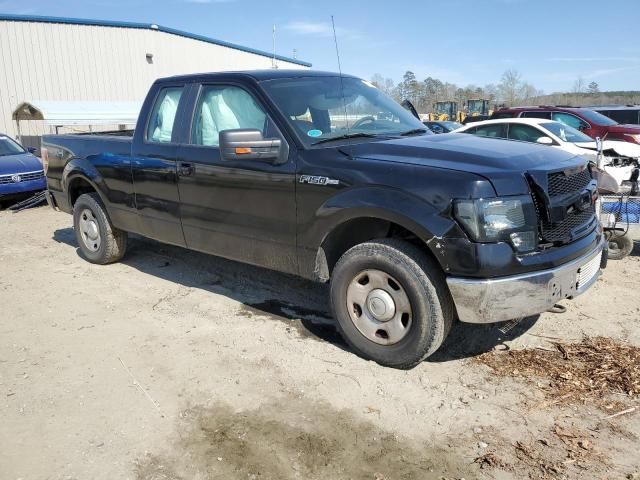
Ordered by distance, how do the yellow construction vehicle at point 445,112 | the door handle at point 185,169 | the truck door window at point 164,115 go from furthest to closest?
the yellow construction vehicle at point 445,112 < the truck door window at point 164,115 < the door handle at point 185,169

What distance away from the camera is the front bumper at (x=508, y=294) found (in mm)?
3176

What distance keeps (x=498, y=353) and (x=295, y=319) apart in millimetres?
1662

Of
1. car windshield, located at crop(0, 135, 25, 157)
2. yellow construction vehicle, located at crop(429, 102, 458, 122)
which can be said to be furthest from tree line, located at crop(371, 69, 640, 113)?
car windshield, located at crop(0, 135, 25, 157)

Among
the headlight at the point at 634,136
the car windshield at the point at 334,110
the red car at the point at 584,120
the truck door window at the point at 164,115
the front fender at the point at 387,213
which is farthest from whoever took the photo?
the red car at the point at 584,120

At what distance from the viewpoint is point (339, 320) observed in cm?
388

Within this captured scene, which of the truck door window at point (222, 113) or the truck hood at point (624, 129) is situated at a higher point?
the truck door window at point (222, 113)

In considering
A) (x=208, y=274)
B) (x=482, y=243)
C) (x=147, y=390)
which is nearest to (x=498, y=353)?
(x=482, y=243)

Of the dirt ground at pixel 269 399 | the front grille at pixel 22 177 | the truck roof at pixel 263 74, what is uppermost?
Answer: the truck roof at pixel 263 74

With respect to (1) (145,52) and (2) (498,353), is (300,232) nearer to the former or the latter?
(2) (498,353)

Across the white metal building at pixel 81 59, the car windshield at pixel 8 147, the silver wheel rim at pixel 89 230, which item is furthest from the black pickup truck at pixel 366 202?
the white metal building at pixel 81 59

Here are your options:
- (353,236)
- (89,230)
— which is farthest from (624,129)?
(89,230)

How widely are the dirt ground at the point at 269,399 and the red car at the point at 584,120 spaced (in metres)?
8.83

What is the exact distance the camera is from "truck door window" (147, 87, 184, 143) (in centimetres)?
502

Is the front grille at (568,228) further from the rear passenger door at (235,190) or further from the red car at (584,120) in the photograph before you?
the red car at (584,120)
